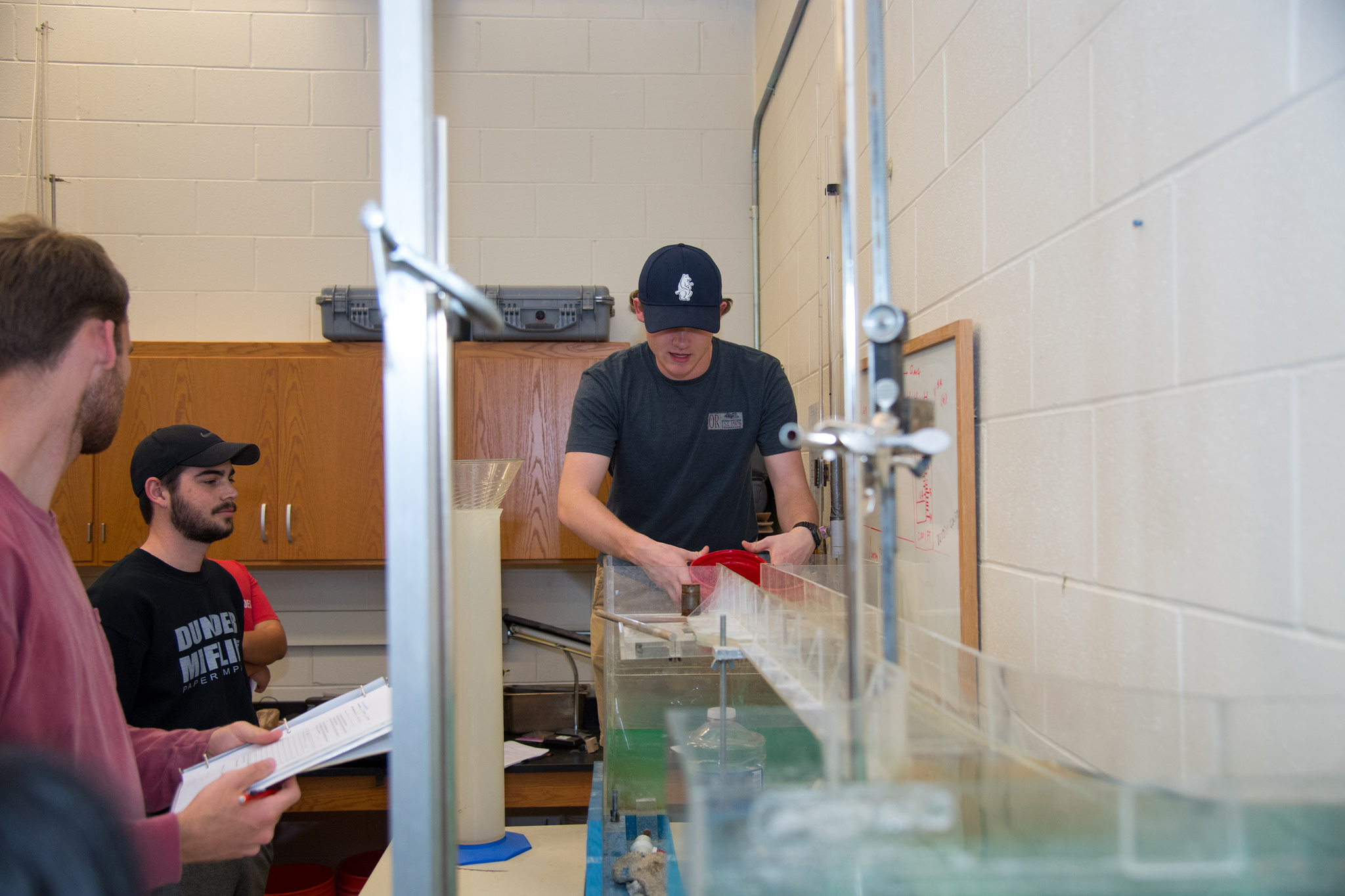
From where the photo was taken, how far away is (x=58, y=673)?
0.94 meters

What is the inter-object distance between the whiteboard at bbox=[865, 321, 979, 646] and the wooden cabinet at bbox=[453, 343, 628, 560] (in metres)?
1.63

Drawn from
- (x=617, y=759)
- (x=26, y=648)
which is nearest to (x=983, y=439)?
(x=617, y=759)

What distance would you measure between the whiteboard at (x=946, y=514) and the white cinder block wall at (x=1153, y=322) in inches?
1.2

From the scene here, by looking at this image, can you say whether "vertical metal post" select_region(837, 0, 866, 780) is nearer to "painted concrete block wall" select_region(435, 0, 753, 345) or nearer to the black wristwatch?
the black wristwatch

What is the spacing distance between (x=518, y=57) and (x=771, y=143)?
1075 mm

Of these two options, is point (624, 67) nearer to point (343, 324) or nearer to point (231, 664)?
point (343, 324)

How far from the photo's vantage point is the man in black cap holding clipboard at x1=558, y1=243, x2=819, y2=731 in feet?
7.29

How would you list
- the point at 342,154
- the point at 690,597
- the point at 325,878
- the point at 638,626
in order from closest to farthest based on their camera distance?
the point at 638,626 → the point at 690,597 → the point at 325,878 → the point at 342,154

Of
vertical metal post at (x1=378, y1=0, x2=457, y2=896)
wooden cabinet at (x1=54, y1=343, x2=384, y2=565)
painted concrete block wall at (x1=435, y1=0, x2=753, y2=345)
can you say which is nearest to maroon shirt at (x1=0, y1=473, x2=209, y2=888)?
vertical metal post at (x1=378, y1=0, x2=457, y2=896)

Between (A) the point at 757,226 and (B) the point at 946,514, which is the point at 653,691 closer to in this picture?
(B) the point at 946,514

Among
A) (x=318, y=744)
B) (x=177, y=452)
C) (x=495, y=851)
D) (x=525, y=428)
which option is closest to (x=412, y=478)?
(x=318, y=744)

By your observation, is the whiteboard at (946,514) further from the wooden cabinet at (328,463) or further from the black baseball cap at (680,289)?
the wooden cabinet at (328,463)

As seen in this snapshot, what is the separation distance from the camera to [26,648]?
0.92m

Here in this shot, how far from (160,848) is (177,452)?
1.39 meters
